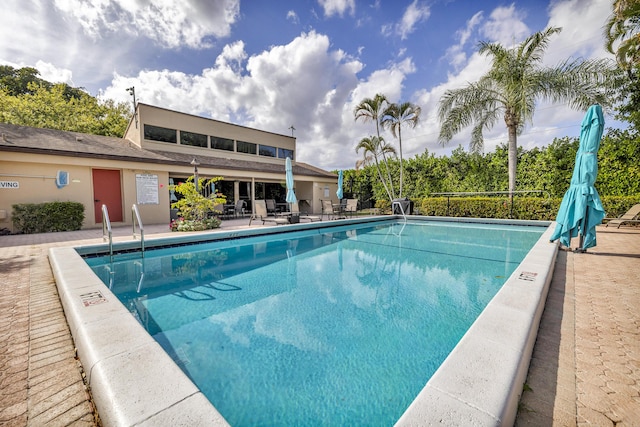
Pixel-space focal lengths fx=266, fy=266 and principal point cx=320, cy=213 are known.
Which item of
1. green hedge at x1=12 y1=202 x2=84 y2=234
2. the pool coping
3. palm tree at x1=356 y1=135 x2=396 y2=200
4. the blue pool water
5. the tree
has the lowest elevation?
the blue pool water

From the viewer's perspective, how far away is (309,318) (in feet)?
12.6

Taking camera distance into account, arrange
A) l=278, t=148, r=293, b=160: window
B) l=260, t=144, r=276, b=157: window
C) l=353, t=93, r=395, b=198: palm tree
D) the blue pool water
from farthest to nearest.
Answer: l=278, t=148, r=293, b=160: window, l=260, t=144, r=276, b=157: window, l=353, t=93, r=395, b=198: palm tree, the blue pool water

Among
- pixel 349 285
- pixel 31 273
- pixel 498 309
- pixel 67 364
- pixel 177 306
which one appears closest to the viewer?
pixel 67 364

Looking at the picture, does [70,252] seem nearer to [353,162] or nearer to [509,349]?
[509,349]

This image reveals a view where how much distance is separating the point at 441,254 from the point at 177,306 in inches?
260

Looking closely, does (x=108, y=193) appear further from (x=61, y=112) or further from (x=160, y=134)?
(x=61, y=112)

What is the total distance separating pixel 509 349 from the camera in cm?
203

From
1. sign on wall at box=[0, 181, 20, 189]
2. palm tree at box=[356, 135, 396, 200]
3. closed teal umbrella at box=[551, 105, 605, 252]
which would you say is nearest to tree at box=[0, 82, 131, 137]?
sign on wall at box=[0, 181, 20, 189]

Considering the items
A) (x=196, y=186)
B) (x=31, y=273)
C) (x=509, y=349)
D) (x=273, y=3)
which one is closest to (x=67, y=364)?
(x=509, y=349)

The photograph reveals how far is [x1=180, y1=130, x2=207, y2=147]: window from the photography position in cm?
1619

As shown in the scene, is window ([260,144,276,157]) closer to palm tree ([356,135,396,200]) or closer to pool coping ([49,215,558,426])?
palm tree ([356,135,396,200])

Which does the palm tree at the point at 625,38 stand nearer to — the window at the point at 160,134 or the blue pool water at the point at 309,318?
the blue pool water at the point at 309,318

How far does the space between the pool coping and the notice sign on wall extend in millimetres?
10404

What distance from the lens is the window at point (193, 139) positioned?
1619cm
